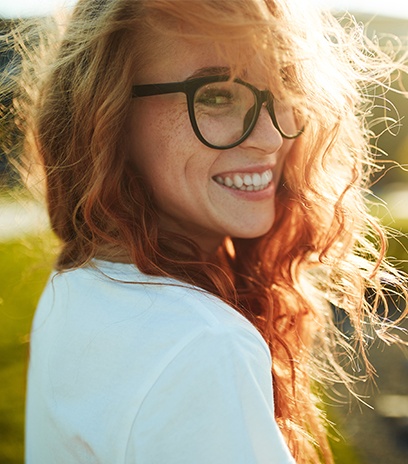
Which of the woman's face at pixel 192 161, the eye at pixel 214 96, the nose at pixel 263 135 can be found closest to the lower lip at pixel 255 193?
the woman's face at pixel 192 161

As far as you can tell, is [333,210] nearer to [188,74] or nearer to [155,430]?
[188,74]

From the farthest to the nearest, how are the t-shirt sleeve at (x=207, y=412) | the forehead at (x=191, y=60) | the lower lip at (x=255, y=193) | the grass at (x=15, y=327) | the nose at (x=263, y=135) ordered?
the grass at (x=15, y=327) < the lower lip at (x=255, y=193) < the nose at (x=263, y=135) < the forehead at (x=191, y=60) < the t-shirt sleeve at (x=207, y=412)

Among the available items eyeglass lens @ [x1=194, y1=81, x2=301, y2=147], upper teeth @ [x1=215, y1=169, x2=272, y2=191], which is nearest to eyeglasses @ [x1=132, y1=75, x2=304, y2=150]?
eyeglass lens @ [x1=194, y1=81, x2=301, y2=147]

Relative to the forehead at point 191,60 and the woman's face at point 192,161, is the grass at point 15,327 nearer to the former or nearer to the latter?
the woman's face at point 192,161

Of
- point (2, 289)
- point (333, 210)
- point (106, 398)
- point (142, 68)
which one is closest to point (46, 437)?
point (106, 398)

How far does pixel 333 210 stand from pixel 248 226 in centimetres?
55

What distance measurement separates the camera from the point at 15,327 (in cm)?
614

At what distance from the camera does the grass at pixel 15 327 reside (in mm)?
2852

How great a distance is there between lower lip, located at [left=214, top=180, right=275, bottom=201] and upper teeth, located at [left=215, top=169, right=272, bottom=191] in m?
0.01

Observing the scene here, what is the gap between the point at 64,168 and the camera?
2070mm

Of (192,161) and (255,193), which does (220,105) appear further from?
(255,193)

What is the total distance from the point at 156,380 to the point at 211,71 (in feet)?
3.20

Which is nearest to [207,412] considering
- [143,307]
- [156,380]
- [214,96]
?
[156,380]

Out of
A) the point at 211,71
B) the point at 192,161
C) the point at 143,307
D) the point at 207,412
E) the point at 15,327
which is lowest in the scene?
the point at 15,327
